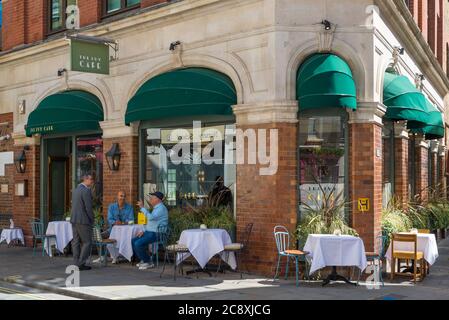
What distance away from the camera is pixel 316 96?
35.1 ft

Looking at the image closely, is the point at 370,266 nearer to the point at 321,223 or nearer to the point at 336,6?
the point at 321,223

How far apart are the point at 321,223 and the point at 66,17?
9.41 meters

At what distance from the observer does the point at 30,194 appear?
16.9m

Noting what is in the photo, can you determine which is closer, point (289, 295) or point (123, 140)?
point (289, 295)

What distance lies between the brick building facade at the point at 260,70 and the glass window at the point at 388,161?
0.25m

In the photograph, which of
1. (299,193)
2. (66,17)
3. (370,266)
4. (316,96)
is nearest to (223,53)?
(316,96)

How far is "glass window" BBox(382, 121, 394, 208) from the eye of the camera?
45.6ft

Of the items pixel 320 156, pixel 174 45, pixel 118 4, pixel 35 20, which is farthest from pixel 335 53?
pixel 35 20

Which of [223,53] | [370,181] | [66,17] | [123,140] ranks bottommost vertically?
[370,181]

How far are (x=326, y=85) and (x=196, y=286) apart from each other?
167 inches

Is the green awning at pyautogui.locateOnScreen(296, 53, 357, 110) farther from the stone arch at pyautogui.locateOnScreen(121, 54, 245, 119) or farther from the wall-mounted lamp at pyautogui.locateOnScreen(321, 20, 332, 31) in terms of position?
the stone arch at pyautogui.locateOnScreen(121, 54, 245, 119)

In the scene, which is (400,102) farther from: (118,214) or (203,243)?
(118,214)

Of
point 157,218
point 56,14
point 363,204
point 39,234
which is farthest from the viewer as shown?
point 56,14

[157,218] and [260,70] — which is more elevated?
[260,70]
